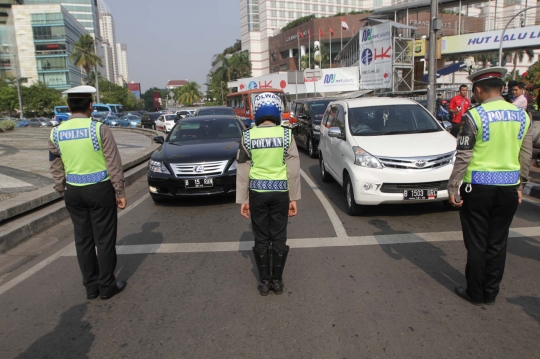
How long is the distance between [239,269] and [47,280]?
2.02m

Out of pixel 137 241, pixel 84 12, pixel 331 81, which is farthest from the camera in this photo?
pixel 84 12

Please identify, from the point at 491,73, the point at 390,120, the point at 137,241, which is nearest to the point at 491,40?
the point at 390,120

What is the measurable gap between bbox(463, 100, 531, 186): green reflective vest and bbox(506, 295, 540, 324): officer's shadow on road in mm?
1039

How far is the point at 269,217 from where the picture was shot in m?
3.81

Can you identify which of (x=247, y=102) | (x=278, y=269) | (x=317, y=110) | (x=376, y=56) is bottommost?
(x=278, y=269)

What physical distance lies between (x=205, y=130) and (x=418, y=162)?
469cm

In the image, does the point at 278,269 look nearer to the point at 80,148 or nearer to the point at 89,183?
the point at 89,183

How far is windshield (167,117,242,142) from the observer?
8.74 m

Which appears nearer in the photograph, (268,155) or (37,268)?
(268,155)

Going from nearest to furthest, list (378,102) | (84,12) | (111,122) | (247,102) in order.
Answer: (378,102) < (247,102) < (111,122) < (84,12)

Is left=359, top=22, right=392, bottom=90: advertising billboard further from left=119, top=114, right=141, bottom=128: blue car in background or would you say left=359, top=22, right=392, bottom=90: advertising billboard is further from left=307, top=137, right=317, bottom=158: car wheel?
left=119, top=114, right=141, bottom=128: blue car in background

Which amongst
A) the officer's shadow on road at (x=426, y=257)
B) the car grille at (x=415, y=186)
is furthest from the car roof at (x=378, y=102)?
the officer's shadow on road at (x=426, y=257)

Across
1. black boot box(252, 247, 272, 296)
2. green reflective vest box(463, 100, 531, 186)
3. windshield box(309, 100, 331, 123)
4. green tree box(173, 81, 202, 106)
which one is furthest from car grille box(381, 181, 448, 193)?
green tree box(173, 81, 202, 106)

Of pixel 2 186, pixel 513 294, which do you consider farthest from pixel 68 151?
pixel 2 186
